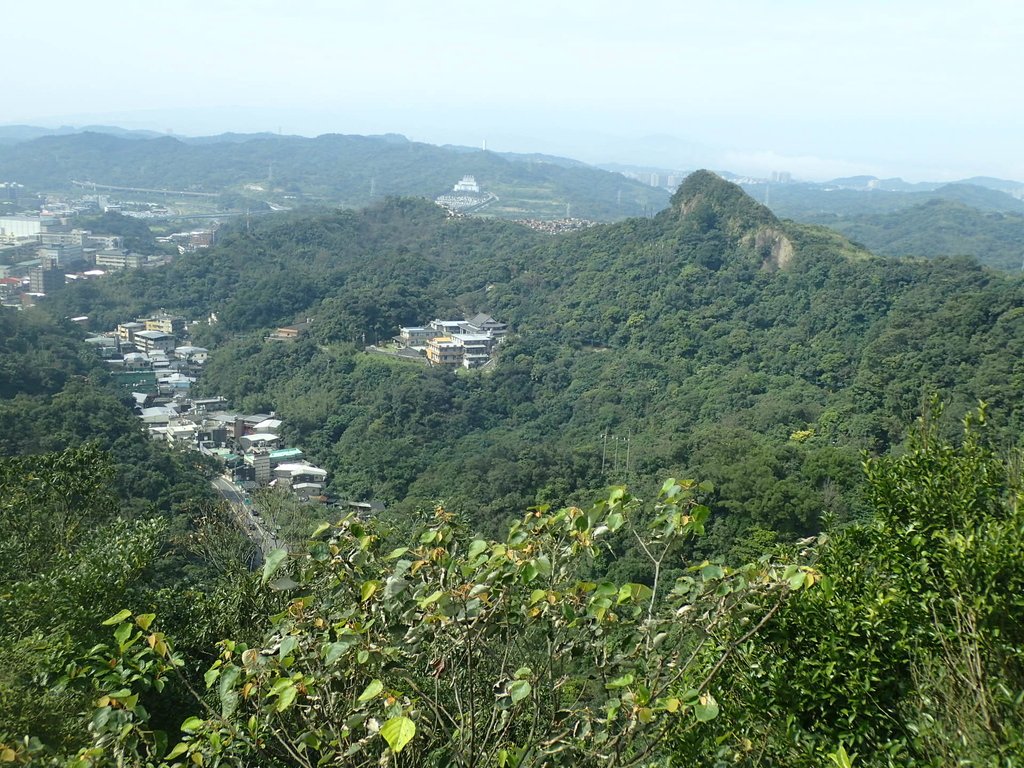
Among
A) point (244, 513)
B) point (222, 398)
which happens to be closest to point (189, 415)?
point (222, 398)

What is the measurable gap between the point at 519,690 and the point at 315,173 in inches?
3264

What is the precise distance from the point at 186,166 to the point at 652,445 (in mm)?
71942

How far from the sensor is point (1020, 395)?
13203 millimetres

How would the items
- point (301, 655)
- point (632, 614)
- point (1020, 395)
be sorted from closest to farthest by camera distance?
point (301, 655) → point (632, 614) → point (1020, 395)

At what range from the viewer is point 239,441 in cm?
1959

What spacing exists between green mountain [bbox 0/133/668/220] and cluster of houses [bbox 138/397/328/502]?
135 feet

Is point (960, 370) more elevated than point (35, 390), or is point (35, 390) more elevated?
point (960, 370)

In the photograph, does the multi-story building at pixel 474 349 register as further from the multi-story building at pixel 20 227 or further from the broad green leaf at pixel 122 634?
the multi-story building at pixel 20 227

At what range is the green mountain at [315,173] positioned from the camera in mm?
69562

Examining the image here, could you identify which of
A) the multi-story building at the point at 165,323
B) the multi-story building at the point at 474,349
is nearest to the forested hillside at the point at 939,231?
the multi-story building at the point at 474,349

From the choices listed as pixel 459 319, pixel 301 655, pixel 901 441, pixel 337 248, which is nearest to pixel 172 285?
pixel 337 248

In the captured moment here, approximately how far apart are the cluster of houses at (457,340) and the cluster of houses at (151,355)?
21.1ft

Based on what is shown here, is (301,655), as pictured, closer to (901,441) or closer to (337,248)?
(901,441)

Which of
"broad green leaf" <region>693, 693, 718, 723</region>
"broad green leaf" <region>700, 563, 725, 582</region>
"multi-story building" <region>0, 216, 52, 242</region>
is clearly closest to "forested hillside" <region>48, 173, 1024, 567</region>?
"broad green leaf" <region>700, 563, 725, 582</region>
